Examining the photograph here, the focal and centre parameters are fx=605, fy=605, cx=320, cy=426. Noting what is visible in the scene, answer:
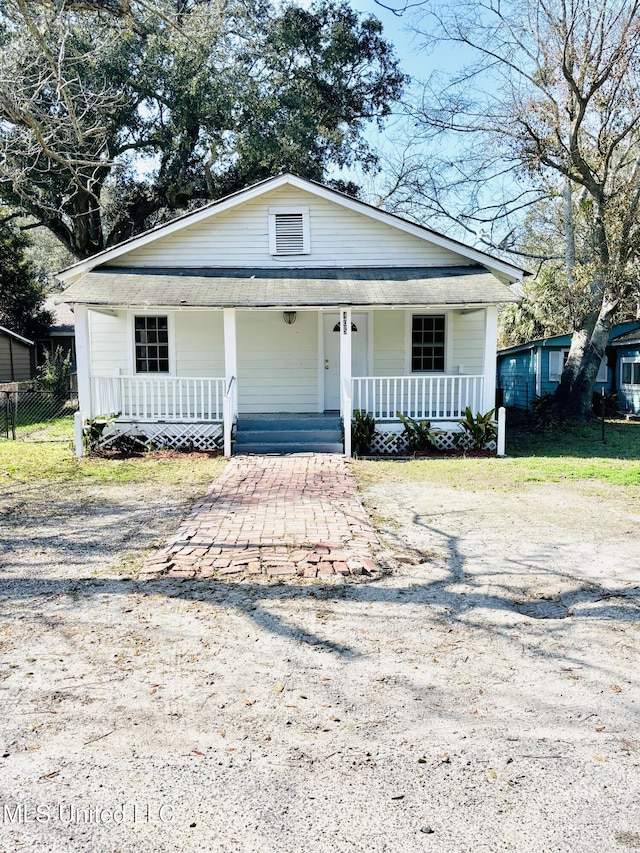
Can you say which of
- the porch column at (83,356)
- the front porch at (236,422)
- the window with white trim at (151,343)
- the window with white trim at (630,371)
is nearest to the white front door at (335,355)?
the front porch at (236,422)

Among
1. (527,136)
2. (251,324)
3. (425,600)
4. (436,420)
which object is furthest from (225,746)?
(527,136)

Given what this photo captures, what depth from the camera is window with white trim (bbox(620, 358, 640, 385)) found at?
68.8 feet

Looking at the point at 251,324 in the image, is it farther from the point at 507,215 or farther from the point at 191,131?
the point at 191,131

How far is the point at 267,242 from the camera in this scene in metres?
14.4

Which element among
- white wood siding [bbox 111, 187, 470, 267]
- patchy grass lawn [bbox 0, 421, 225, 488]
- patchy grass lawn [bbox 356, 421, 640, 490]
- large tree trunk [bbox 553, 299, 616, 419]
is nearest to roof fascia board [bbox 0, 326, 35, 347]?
white wood siding [bbox 111, 187, 470, 267]

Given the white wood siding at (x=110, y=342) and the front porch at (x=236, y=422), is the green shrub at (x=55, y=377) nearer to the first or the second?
the white wood siding at (x=110, y=342)

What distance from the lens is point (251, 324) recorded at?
47.6 ft

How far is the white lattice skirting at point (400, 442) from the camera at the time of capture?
41.3ft

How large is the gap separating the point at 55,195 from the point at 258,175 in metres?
7.64

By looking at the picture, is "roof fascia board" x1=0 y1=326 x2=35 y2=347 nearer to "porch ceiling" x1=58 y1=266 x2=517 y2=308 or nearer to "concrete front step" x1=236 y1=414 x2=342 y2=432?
"porch ceiling" x1=58 y1=266 x2=517 y2=308

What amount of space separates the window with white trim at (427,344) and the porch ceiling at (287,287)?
1201 mm

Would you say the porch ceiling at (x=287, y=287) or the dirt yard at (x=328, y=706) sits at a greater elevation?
the porch ceiling at (x=287, y=287)

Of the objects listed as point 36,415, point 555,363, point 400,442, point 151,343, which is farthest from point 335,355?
point 36,415

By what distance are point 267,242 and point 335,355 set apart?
3130mm
